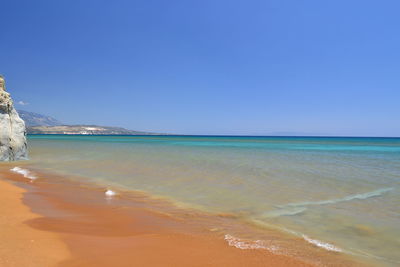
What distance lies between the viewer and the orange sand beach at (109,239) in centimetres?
358

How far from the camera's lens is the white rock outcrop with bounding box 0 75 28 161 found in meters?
17.7

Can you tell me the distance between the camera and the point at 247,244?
14.4ft

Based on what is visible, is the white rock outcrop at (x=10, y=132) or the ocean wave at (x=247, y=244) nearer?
the ocean wave at (x=247, y=244)

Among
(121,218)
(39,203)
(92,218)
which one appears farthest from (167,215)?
(39,203)

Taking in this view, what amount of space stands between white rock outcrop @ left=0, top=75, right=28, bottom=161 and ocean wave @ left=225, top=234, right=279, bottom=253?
19549mm

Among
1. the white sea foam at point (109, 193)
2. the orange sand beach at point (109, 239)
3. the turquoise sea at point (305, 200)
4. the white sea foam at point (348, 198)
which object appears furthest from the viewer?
the white sea foam at point (109, 193)

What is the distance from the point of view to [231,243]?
441 centimetres

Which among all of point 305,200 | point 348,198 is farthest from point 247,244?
point 348,198

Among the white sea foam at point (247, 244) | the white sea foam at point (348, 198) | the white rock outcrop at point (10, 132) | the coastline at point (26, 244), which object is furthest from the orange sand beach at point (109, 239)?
the white rock outcrop at point (10, 132)

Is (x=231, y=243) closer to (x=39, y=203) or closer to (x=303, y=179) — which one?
(x=39, y=203)

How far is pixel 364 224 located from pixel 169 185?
665 centimetres

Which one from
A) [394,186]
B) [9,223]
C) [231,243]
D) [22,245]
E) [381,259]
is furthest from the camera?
[394,186]

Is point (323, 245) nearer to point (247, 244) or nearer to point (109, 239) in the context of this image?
point (247, 244)

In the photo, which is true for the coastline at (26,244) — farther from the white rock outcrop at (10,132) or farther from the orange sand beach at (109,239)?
the white rock outcrop at (10,132)
